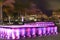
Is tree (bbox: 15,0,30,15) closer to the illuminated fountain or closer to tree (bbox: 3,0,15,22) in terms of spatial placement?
tree (bbox: 3,0,15,22)

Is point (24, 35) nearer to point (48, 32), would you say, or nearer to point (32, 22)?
point (48, 32)

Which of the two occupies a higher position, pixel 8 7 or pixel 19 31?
pixel 8 7

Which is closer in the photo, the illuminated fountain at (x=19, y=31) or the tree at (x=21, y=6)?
the illuminated fountain at (x=19, y=31)

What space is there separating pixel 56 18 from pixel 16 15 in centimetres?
202

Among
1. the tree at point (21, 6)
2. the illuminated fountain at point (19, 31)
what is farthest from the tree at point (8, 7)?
the illuminated fountain at point (19, 31)

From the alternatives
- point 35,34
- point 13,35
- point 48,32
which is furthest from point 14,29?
point 48,32

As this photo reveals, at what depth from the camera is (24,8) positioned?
9133 millimetres

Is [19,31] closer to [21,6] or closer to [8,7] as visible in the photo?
[21,6]

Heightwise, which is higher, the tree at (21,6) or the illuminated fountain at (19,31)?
the tree at (21,6)

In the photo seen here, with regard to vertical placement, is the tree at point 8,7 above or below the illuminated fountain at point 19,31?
above

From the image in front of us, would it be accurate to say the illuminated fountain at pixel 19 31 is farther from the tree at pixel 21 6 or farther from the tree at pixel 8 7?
the tree at pixel 8 7

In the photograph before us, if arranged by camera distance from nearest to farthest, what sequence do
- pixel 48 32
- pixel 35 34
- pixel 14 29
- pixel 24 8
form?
pixel 14 29 → pixel 35 34 → pixel 48 32 → pixel 24 8

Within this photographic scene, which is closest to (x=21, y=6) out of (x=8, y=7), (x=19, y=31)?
(x=8, y=7)

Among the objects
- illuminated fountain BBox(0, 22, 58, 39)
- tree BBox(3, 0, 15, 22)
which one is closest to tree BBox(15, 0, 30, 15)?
tree BBox(3, 0, 15, 22)
